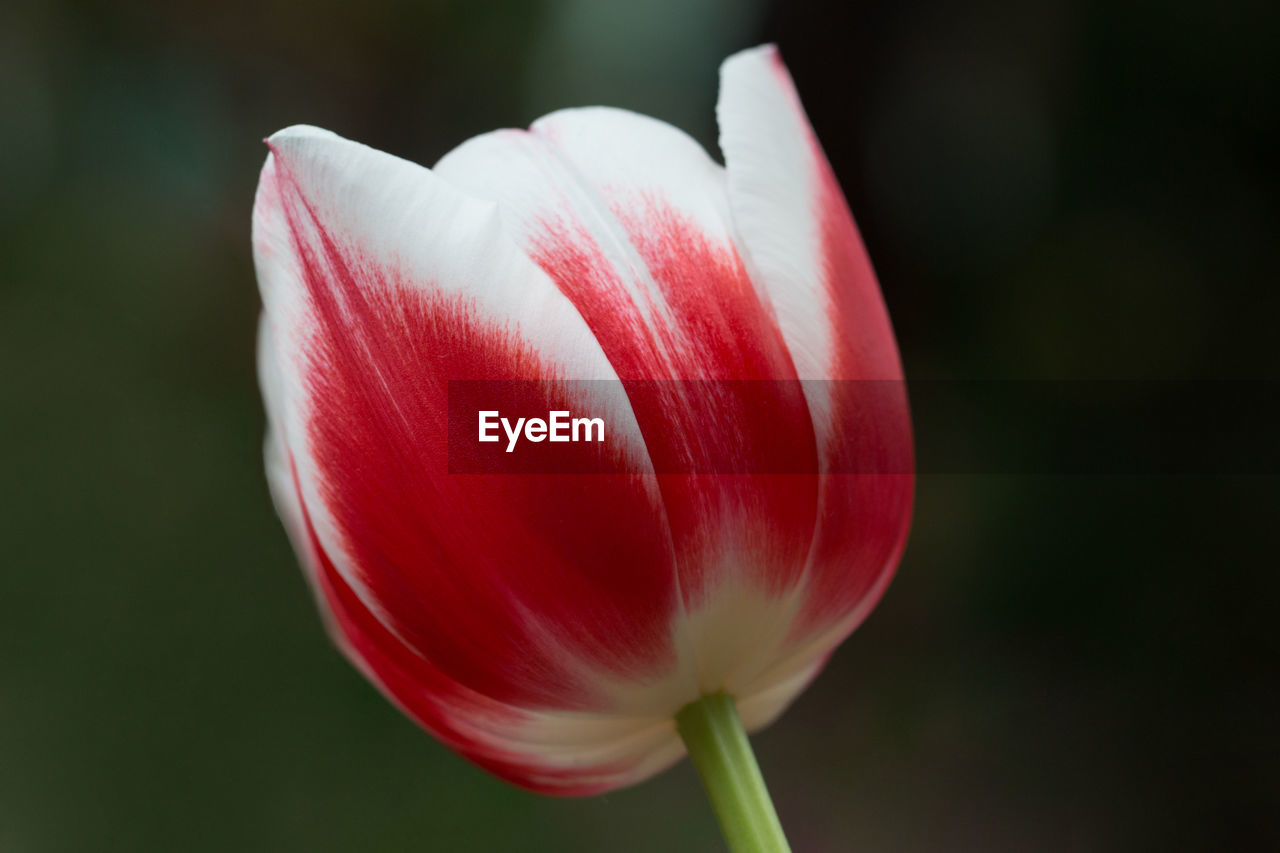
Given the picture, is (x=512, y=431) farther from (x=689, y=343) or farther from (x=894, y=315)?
(x=894, y=315)

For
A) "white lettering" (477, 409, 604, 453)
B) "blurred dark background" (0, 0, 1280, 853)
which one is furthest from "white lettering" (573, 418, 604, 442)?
"blurred dark background" (0, 0, 1280, 853)

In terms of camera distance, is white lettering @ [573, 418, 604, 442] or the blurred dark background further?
the blurred dark background

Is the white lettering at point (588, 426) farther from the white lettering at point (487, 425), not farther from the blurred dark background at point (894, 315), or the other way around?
the blurred dark background at point (894, 315)

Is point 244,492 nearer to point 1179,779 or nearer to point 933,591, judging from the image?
point 933,591

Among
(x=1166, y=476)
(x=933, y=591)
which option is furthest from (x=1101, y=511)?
(x=933, y=591)

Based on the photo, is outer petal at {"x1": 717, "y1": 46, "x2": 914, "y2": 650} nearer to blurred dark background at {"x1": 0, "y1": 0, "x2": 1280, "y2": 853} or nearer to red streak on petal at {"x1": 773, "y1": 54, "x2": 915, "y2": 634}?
red streak on petal at {"x1": 773, "y1": 54, "x2": 915, "y2": 634}

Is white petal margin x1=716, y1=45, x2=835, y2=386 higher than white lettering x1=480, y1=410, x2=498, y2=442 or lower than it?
higher
